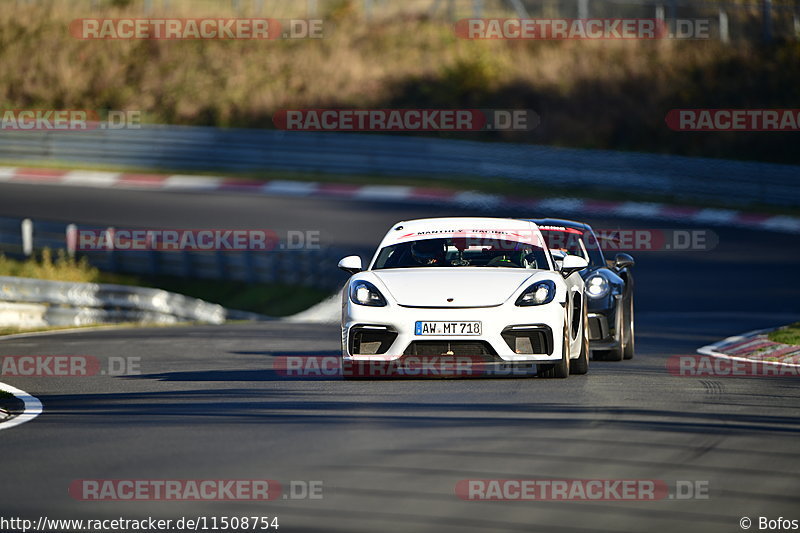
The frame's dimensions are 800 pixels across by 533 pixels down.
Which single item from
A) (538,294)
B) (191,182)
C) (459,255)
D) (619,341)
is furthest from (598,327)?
(191,182)

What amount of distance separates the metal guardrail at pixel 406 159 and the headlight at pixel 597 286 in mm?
19861

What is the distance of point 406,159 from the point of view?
38.6 m

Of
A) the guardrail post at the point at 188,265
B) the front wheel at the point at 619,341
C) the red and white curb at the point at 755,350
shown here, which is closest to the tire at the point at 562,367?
the front wheel at the point at 619,341

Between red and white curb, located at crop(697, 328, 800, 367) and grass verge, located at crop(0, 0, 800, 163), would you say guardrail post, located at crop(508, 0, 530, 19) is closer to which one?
grass verge, located at crop(0, 0, 800, 163)

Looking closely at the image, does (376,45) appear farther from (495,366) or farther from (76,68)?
(495,366)

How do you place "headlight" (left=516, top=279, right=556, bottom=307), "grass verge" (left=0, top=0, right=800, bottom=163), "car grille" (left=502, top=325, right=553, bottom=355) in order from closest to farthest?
"car grille" (left=502, top=325, right=553, bottom=355) < "headlight" (left=516, top=279, right=556, bottom=307) < "grass verge" (left=0, top=0, right=800, bottom=163)

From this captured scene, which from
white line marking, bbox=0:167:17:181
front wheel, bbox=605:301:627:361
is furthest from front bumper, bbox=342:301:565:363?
white line marking, bbox=0:167:17:181

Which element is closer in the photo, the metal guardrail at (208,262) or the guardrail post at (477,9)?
the metal guardrail at (208,262)

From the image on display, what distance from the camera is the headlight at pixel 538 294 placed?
11.6m

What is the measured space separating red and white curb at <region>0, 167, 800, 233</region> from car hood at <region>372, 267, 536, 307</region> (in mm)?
20268

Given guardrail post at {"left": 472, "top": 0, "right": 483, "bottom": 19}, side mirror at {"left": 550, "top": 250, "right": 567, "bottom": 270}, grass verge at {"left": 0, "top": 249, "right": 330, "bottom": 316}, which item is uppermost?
guardrail post at {"left": 472, "top": 0, "right": 483, "bottom": 19}

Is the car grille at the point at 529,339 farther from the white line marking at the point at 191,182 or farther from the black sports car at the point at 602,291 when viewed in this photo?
the white line marking at the point at 191,182

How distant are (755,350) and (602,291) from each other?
86.8 inches

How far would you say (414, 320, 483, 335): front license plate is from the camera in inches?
443
